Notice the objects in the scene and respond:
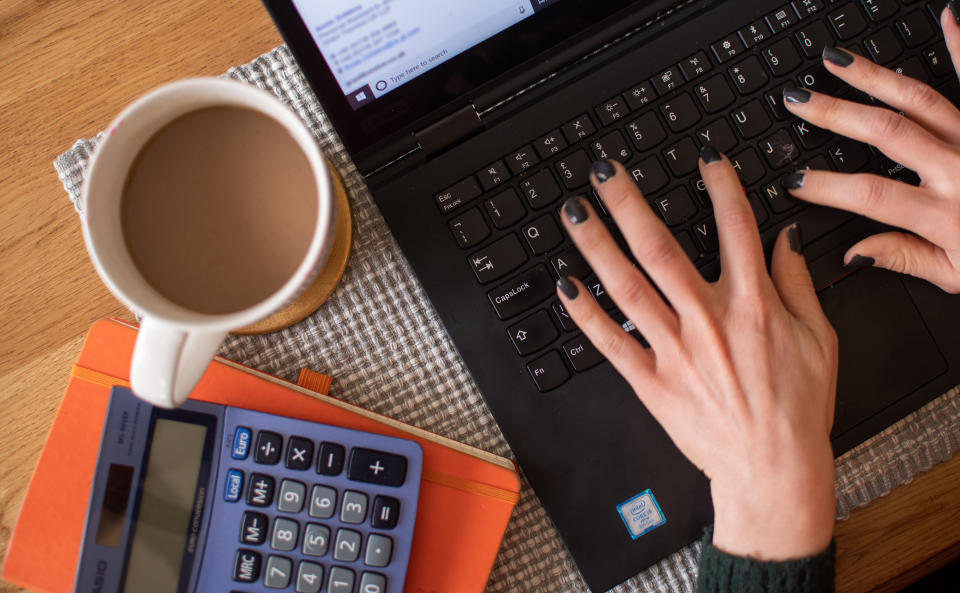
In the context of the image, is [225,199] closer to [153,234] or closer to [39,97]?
[153,234]

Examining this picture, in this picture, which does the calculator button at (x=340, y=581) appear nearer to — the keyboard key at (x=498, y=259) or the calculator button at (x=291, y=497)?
A: the calculator button at (x=291, y=497)

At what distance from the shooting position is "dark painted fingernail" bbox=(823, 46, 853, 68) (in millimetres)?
402

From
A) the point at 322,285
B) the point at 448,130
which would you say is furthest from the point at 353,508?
the point at 448,130

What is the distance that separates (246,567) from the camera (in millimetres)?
374

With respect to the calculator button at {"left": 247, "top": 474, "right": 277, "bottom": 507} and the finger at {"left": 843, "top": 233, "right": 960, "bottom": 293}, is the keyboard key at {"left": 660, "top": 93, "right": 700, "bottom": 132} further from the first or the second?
the calculator button at {"left": 247, "top": 474, "right": 277, "bottom": 507}

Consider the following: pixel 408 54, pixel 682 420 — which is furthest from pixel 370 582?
pixel 408 54

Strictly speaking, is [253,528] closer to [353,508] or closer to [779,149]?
[353,508]

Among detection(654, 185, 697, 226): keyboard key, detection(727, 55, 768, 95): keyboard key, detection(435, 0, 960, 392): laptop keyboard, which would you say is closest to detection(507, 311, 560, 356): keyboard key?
detection(435, 0, 960, 392): laptop keyboard

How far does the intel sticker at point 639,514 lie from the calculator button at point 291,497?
20cm

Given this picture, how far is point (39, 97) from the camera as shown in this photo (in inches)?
17.6

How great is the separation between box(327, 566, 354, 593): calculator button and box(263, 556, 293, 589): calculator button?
26 mm

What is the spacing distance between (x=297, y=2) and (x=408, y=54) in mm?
68

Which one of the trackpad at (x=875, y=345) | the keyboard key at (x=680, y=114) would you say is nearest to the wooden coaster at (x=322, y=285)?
the keyboard key at (x=680, y=114)

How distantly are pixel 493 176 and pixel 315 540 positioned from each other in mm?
259
